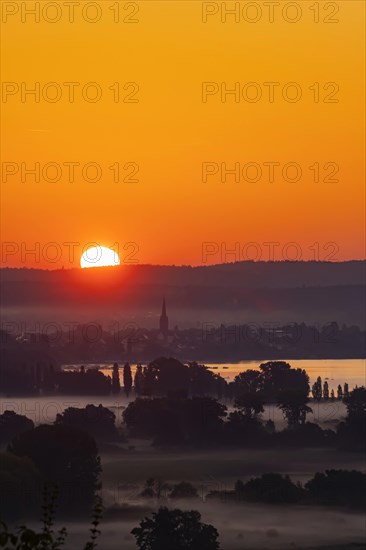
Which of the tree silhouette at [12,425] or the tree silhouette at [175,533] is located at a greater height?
the tree silhouette at [12,425]

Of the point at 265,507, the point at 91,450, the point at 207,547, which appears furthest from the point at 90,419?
the point at 207,547

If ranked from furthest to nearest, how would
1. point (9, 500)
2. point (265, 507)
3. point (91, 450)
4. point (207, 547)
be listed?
point (91, 450), point (265, 507), point (9, 500), point (207, 547)

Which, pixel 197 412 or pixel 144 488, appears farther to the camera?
pixel 197 412

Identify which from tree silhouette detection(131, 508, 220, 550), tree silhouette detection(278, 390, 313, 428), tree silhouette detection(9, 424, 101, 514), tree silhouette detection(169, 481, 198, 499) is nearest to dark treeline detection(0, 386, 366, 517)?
tree silhouette detection(278, 390, 313, 428)

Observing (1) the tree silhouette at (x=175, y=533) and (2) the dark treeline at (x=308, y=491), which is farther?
(2) the dark treeline at (x=308, y=491)

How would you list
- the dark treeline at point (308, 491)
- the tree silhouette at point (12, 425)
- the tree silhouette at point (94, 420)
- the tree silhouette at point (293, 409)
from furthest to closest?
the tree silhouette at point (293, 409) → the tree silhouette at point (94, 420) → the tree silhouette at point (12, 425) → the dark treeline at point (308, 491)

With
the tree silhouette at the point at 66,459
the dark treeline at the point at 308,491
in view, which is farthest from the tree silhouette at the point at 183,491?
the tree silhouette at the point at 66,459

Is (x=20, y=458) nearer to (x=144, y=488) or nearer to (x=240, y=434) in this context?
(x=144, y=488)

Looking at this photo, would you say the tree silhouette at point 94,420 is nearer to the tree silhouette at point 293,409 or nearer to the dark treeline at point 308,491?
the tree silhouette at point 293,409
